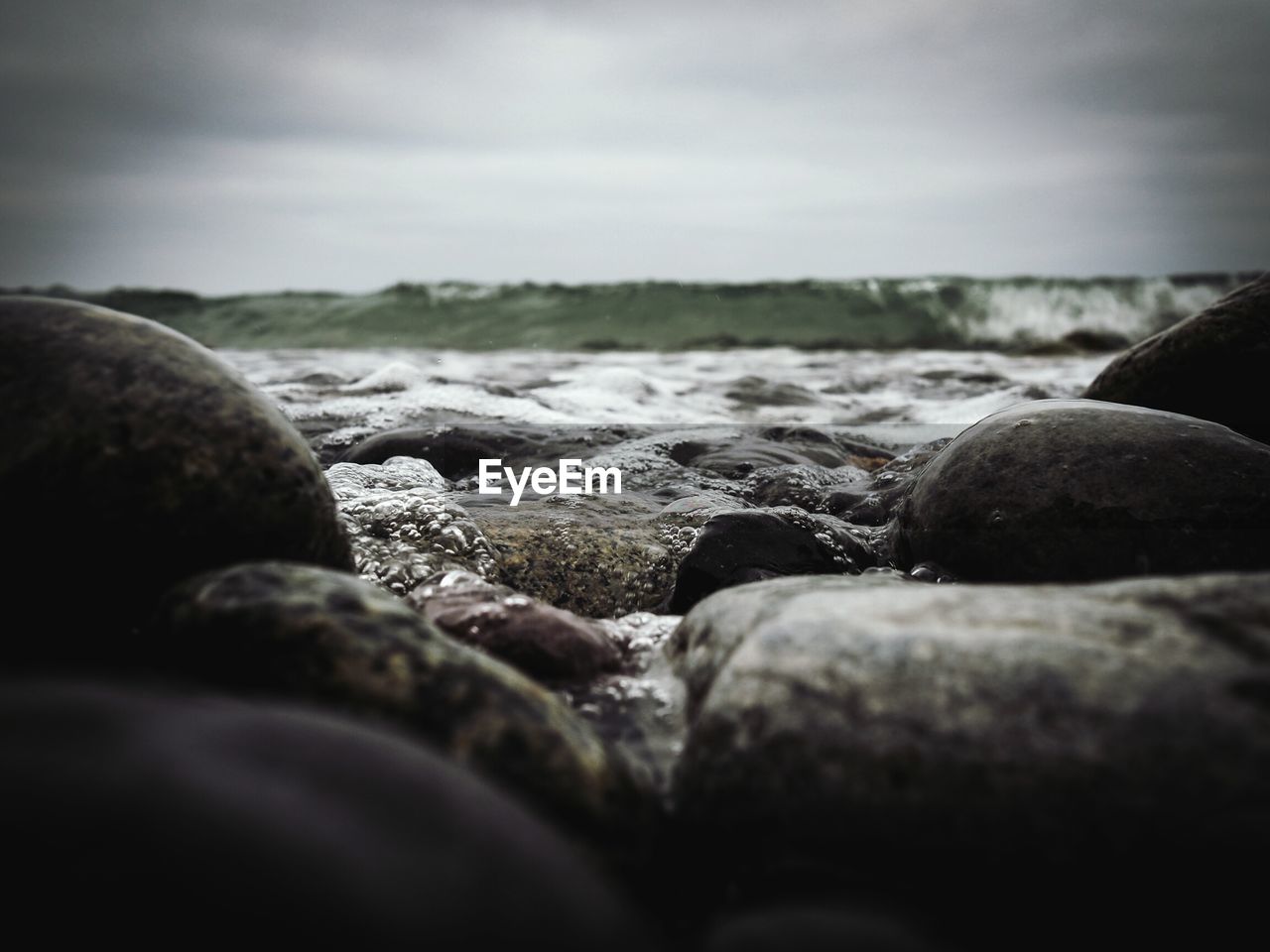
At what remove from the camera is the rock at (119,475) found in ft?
5.81

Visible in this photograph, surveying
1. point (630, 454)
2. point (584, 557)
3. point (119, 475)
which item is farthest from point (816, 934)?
point (630, 454)

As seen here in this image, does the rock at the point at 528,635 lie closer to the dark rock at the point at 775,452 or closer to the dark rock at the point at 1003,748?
the dark rock at the point at 1003,748

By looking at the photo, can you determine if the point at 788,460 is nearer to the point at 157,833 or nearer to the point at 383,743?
the point at 383,743

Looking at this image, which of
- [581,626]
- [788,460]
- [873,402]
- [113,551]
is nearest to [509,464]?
[788,460]

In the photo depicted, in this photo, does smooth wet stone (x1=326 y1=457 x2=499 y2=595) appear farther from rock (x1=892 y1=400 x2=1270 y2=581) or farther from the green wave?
the green wave

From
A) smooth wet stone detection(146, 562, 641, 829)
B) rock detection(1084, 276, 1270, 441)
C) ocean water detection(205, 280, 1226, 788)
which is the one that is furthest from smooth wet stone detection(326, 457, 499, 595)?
rock detection(1084, 276, 1270, 441)

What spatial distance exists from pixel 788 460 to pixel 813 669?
10.2 ft

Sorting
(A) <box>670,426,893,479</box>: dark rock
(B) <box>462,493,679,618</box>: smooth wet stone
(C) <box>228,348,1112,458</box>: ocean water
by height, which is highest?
(C) <box>228,348,1112,458</box>: ocean water

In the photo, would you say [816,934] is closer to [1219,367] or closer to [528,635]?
[528,635]

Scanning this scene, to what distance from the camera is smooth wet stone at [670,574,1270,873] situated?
1151 millimetres

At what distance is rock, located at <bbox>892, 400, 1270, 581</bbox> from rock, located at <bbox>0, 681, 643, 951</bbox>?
1.96 metres

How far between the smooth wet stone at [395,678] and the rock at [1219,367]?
9.90 feet

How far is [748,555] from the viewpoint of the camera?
268 centimetres

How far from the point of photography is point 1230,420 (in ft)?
10.9
